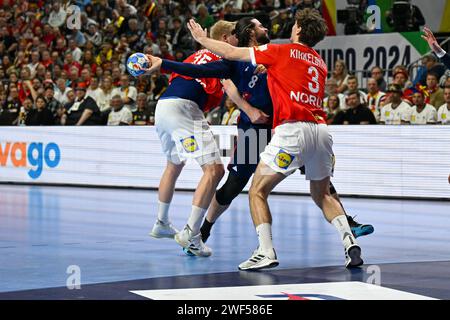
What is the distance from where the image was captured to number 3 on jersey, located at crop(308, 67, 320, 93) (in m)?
8.39

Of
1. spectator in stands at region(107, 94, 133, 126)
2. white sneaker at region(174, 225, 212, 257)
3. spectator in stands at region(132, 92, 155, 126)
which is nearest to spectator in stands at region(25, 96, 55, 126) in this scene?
spectator in stands at region(107, 94, 133, 126)

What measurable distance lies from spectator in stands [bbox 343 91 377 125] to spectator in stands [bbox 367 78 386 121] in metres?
0.43

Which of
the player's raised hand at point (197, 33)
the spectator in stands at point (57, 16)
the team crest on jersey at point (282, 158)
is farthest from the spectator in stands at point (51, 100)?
the team crest on jersey at point (282, 158)

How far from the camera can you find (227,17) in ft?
69.3

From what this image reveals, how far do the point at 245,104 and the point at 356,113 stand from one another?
28.4ft

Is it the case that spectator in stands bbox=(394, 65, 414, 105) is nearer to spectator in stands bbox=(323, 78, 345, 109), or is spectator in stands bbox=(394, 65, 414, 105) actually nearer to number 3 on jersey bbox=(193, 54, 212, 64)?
spectator in stands bbox=(323, 78, 345, 109)

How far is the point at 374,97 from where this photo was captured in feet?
59.1

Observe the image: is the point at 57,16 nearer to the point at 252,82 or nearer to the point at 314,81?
the point at 252,82

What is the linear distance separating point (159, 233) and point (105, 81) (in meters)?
12.1

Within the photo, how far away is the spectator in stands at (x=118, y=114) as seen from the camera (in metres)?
20.4

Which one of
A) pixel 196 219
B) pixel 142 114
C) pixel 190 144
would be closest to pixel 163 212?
pixel 196 219
